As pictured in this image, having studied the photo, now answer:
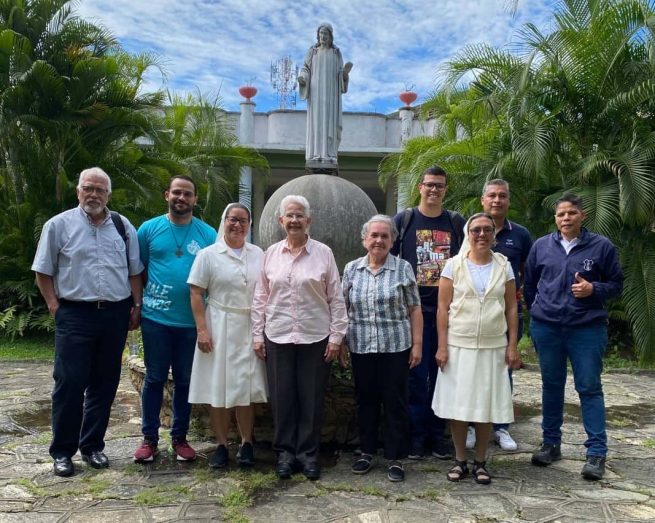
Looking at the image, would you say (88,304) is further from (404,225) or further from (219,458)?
(404,225)

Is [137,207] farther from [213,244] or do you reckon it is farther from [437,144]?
[213,244]

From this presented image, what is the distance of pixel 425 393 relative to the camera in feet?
13.6

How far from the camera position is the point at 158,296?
3947 mm

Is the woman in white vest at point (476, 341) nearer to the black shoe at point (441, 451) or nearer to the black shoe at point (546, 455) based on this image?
the black shoe at point (441, 451)

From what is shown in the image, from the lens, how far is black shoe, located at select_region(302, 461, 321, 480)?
372 centimetres

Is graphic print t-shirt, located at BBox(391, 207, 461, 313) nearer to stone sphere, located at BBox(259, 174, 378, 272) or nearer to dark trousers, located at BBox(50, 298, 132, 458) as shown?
dark trousers, located at BBox(50, 298, 132, 458)

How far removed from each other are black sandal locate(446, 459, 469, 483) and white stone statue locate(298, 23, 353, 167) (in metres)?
4.57

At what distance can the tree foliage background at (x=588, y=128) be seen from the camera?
24.7 feet

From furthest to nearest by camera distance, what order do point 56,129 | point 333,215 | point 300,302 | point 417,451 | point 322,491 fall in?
point 56,129
point 333,215
point 417,451
point 300,302
point 322,491

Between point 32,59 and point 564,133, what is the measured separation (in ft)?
26.8

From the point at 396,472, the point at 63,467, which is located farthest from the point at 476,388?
the point at 63,467

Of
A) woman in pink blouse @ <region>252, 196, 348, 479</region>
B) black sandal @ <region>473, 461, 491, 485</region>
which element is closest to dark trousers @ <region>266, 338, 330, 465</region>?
woman in pink blouse @ <region>252, 196, 348, 479</region>

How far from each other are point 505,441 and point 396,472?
1.11 meters

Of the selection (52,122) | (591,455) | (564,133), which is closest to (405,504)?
(591,455)
